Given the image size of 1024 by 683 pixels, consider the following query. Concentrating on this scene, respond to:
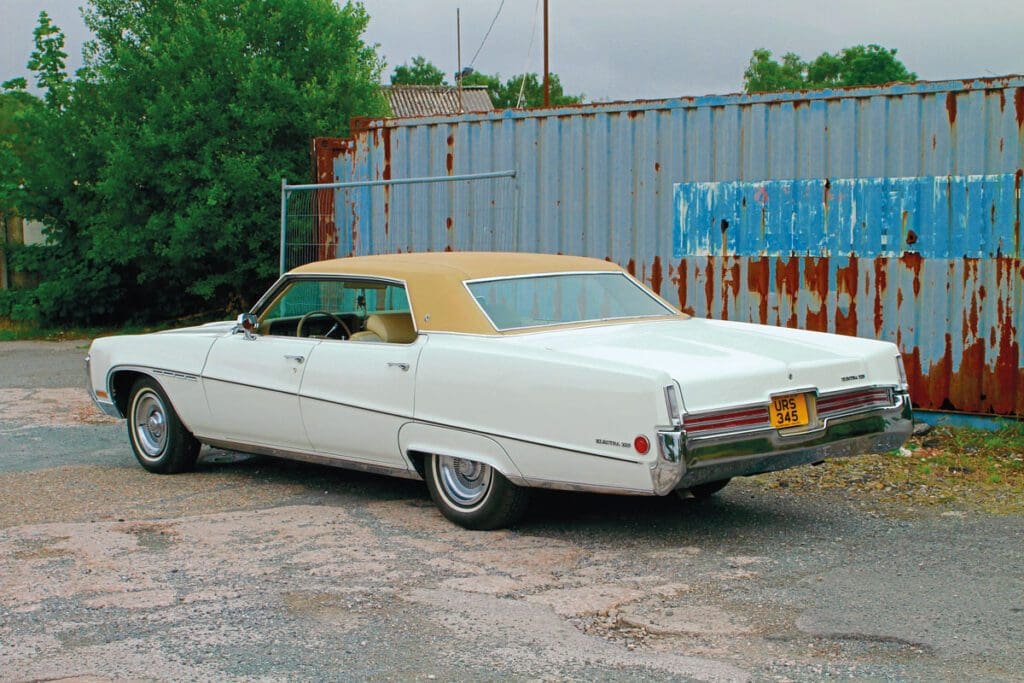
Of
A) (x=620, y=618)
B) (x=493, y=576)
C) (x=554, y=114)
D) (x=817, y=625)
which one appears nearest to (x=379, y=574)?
(x=493, y=576)

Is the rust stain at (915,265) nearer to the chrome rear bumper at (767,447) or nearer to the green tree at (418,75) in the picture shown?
the chrome rear bumper at (767,447)

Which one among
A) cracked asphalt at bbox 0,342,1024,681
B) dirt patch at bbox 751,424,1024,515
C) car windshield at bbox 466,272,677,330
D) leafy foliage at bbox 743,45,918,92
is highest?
leafy foliage at bbox 743,45,918,92

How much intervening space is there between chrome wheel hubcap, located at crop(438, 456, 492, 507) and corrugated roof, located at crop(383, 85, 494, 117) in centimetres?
4354

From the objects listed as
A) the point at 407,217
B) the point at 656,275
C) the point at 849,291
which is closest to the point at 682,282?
the point at 656,275

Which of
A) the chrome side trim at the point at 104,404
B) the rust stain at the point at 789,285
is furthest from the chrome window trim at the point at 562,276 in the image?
the rust stain at the point at 789,285

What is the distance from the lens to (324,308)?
7.14 metres

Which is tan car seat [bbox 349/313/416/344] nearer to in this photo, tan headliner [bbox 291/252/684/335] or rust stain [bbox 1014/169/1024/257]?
tan headliner [bbox 291/252/684/335]

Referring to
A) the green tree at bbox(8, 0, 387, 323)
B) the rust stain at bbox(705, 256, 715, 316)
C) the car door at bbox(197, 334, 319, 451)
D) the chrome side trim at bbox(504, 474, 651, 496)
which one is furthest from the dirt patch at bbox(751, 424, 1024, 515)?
the green tree at bbox(8, 0, 387, 323)

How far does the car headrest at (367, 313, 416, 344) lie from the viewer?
21.1 feet

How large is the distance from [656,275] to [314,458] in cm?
450

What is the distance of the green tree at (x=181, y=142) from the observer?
18641mm

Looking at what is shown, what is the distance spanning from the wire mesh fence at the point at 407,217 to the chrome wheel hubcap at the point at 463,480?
4.64 metres

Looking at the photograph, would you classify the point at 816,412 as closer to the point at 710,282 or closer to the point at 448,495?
the point at 448,495

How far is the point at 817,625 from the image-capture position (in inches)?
177
